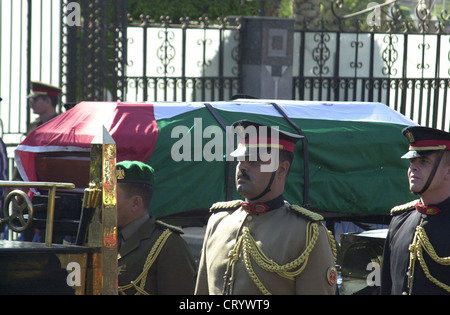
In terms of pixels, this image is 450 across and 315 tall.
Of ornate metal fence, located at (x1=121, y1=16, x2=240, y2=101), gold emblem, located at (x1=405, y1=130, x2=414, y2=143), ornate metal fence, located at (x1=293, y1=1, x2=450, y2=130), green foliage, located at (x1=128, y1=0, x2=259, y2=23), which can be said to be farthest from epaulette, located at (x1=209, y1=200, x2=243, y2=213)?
green foliage, located at (x1=128, y1=0, x2=259, y2=23)

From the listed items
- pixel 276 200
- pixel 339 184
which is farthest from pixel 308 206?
pixel 276 200

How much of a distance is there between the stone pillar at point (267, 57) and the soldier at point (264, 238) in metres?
6.47

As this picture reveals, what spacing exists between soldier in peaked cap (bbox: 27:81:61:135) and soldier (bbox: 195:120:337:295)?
186 inches

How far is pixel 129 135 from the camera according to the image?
589cm

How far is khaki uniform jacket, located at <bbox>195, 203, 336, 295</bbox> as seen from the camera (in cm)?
350

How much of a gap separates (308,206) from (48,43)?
415 cm

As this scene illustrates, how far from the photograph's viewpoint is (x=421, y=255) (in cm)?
386

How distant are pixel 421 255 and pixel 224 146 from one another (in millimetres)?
2499

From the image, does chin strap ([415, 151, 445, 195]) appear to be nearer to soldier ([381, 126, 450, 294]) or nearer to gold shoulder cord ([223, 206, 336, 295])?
soldier ([381, 126, 450, 294])

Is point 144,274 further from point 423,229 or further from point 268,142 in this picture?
point 423,229

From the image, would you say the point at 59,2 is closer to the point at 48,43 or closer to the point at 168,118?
the point at 48,43

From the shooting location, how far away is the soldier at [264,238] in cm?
352

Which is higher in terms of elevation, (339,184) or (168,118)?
(168,118)
